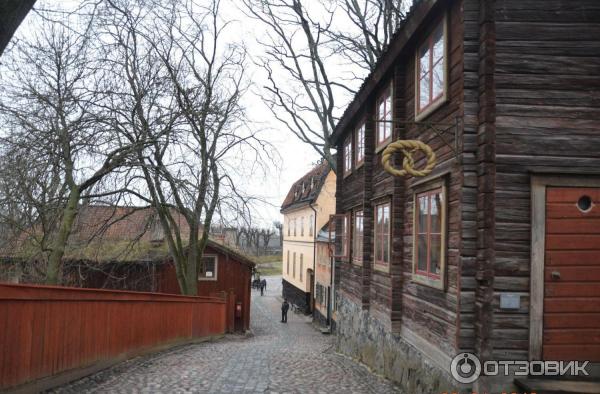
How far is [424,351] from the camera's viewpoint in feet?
27.6

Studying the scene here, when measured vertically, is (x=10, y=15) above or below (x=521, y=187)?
above

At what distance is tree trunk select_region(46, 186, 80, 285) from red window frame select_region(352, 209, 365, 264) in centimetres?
635

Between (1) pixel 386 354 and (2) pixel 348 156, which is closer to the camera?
(1) pixel 386 354

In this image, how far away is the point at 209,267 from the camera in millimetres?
28312

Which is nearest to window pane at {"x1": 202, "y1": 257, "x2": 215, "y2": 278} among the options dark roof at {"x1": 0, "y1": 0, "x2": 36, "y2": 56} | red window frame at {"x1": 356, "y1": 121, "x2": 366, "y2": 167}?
red window frame at {"x1": 356, "y1": 121, "x2": 366, "y2": 167}

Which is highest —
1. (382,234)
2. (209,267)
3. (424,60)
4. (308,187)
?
(308,187)

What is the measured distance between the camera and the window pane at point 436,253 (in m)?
7.97

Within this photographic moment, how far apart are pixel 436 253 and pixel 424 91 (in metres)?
2.47

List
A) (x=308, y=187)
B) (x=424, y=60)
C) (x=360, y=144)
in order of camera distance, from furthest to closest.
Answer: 1. (x=308, y=187)
2. (x=360, y=144)
3. (x=424, y=60)

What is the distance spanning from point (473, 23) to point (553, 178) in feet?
6.60

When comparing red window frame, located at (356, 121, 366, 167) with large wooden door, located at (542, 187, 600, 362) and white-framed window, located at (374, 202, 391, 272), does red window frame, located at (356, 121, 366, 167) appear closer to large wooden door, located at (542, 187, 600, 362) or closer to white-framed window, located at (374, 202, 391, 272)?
white-framed window, located at (374, 202, 391, 272)

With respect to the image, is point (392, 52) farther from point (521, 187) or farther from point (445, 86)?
Result: point (521, 187)

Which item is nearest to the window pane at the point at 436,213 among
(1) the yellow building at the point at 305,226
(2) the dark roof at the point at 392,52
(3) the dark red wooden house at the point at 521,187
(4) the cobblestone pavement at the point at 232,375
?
(3) the dark red wooden house at the point at 521,187

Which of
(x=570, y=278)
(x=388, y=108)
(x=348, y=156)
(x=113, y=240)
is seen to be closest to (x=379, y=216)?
(x=388, y=108)
